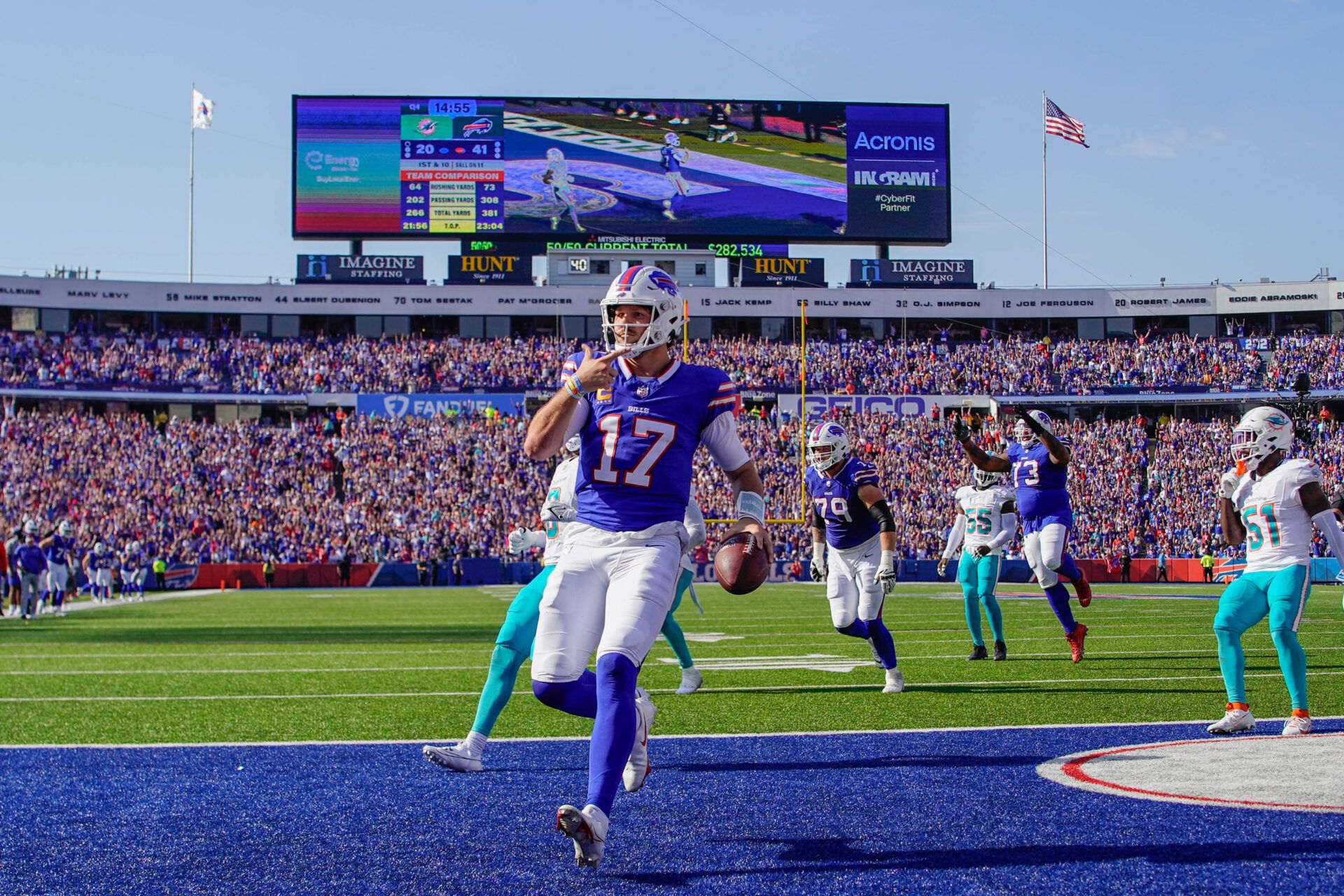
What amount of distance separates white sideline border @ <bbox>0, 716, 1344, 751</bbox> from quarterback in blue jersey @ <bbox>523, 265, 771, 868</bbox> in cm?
211

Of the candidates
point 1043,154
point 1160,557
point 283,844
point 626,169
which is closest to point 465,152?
point 626,169

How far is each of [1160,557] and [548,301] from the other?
25.1 m

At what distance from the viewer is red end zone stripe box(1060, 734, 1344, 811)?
503cm

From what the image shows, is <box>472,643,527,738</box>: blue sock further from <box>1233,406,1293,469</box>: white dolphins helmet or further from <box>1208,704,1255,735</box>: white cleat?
<box>1233,406,1293,469</box>: white dolphins helmet

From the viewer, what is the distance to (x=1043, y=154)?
4959 cm

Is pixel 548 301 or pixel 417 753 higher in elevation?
pixel 548 301

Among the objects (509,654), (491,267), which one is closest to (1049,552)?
(509,654)

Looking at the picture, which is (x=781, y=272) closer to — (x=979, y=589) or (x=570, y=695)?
(x=979, y=589)

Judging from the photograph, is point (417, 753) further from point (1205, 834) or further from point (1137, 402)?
point (1137, 402)

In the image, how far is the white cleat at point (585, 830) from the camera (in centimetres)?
408

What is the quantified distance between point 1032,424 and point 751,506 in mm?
6699

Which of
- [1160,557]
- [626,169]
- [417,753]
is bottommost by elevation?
[1160,557]

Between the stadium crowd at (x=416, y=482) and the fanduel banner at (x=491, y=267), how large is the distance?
7.21 m

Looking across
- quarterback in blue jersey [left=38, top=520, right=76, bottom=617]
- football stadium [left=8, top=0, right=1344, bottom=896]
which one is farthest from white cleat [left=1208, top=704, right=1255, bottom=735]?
quarterback in blue jersey [left=38, top=520, right=76, bottom=617]
